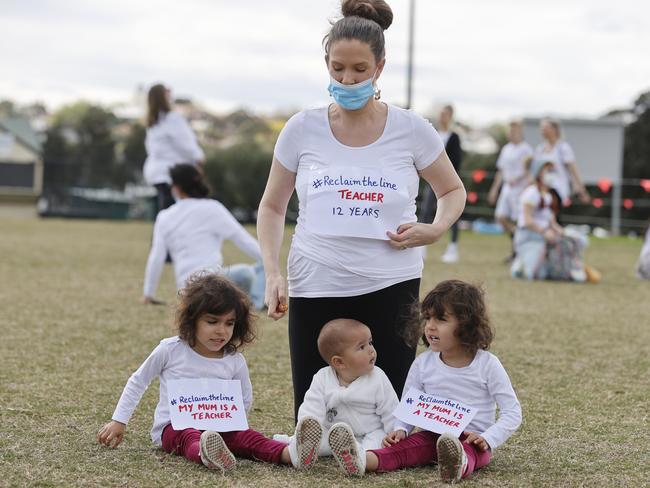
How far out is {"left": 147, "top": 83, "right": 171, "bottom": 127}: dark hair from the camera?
424 inches

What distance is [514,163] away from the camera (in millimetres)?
13859

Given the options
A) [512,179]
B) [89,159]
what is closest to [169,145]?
[512,179]

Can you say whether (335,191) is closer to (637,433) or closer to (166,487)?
(166,487)

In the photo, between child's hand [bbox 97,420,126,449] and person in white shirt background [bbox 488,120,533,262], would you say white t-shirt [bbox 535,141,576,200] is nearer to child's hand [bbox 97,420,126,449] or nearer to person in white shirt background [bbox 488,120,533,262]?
person in white shirt background [bbox 488,120,533,262]

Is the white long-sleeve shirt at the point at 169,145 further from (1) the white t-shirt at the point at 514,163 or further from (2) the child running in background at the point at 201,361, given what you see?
(2) the child running in background at the point at 201,361

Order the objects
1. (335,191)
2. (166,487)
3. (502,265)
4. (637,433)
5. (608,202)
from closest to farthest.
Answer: (166,487) → (335,191) → (637,433) → (502,265) → (608,202)

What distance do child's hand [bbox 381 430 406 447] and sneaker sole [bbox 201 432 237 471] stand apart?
0.53 meters

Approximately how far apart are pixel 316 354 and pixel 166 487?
827 mm

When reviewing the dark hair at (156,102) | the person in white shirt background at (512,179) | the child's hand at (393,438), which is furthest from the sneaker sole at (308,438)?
the person in white shirt background at (512,179)

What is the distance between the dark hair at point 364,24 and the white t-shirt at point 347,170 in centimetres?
27

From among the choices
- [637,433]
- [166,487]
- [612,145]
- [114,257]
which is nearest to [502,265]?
[114,257]

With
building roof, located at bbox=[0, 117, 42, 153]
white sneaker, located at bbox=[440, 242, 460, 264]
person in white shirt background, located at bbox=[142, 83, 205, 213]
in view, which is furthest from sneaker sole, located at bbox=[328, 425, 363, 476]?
building roof, located at bbox=[0, 117, 42, 153]

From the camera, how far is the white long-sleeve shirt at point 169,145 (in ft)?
35.8

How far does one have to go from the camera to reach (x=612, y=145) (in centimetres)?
2775
